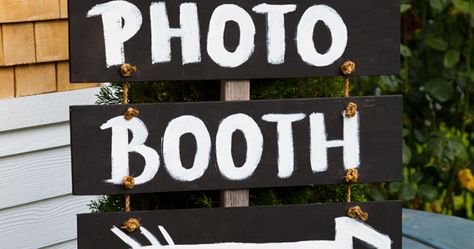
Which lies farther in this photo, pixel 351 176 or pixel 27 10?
pixel 27 10

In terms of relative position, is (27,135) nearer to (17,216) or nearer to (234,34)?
(17,216)

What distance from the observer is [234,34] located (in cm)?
228

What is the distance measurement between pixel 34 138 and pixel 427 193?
6.63 ft

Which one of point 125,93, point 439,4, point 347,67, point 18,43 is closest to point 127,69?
point 125,93

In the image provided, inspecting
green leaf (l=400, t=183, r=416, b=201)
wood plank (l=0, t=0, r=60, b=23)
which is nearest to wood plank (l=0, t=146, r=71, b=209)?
wood plank (l=0, t=0, r=60, b=23)

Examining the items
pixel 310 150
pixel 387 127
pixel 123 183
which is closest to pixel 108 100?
pixel 123 183

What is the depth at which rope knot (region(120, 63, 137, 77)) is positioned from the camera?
221cm

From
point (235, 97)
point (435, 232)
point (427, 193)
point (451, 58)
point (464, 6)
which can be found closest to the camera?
point (235, 97)

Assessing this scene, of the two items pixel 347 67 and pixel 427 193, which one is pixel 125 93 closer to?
pixel 347 67

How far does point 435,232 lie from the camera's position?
10.6ft

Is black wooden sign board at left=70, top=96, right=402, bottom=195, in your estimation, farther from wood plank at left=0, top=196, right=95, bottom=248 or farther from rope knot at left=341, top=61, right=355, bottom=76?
wood plank at left=0, top=196, right=95, bottom=248

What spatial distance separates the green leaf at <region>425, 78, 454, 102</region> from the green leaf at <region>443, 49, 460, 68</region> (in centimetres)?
15

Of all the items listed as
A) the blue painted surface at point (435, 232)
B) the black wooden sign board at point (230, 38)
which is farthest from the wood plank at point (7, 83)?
the blue painted surface at point (435, 232)

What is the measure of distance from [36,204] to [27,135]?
0.83ft
